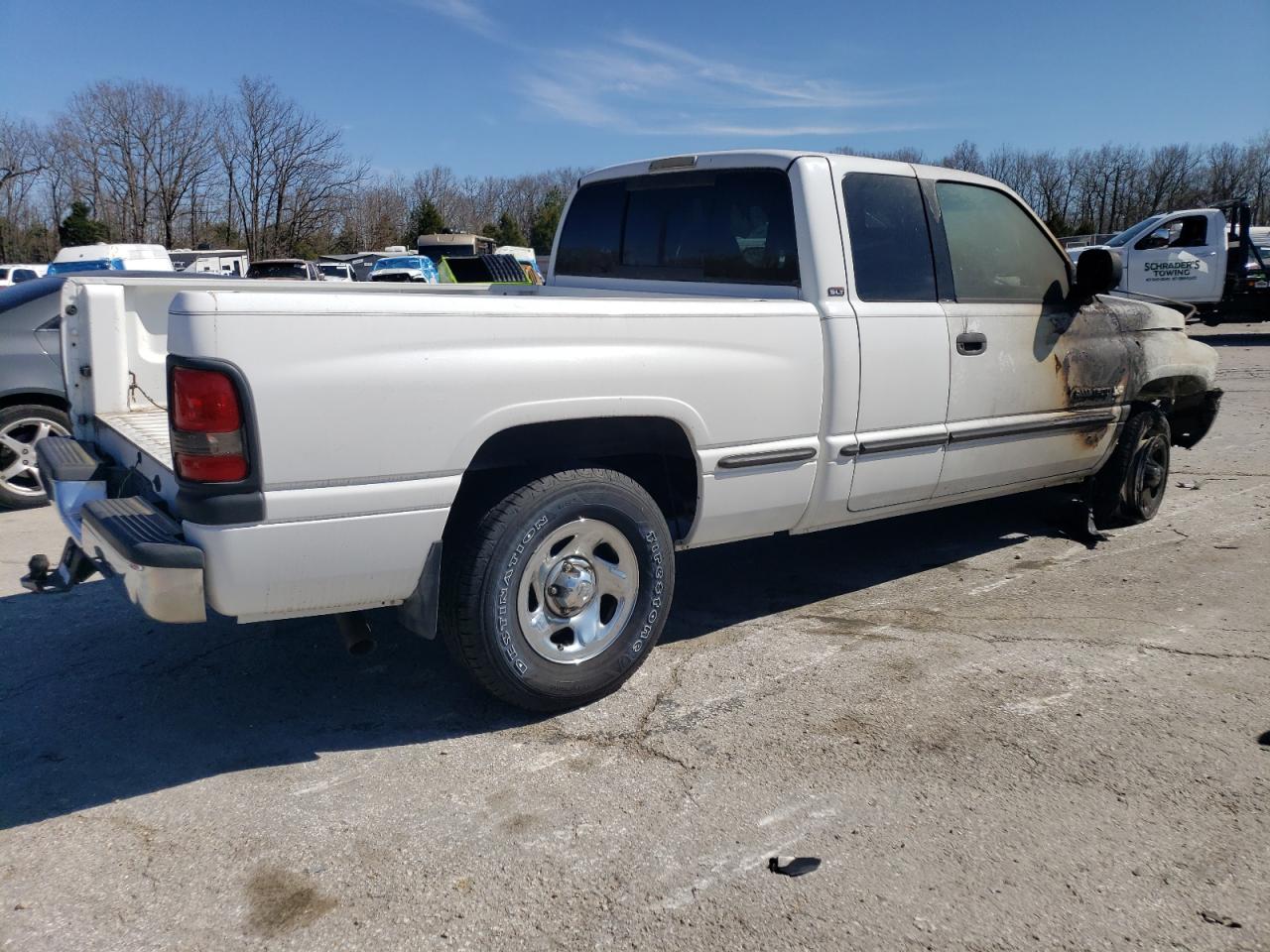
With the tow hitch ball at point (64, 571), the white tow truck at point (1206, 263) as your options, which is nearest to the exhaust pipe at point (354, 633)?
the tow hitch ball at point (64, 571)

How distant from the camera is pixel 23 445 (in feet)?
23.4

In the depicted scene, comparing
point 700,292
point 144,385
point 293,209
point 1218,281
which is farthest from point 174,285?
point 293,209

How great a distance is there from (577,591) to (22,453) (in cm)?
538

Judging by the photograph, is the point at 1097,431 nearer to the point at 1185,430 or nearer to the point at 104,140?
the point at 1185,430

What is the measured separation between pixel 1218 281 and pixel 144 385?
18.6 m

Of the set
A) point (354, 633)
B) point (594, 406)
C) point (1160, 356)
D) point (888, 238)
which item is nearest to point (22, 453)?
point (354, 633)

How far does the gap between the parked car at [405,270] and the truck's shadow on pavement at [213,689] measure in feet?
67.9

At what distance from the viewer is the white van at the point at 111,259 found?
19922 mm

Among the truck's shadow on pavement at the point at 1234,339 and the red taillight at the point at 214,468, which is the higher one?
the red taillight at the point at 214,468

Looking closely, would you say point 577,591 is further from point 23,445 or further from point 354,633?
point 23,445

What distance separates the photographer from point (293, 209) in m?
51.2

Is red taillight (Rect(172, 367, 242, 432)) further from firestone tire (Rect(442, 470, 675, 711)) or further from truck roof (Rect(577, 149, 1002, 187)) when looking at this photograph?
truck roof (Rect(577, 149, 1002, 187))

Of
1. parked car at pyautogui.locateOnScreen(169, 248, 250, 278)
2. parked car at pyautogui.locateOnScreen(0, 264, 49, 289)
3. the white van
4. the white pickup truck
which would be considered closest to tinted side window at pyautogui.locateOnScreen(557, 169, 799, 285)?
the white pickup truck

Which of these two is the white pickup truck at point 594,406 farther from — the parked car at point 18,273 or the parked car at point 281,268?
the parked car at point 18,273
